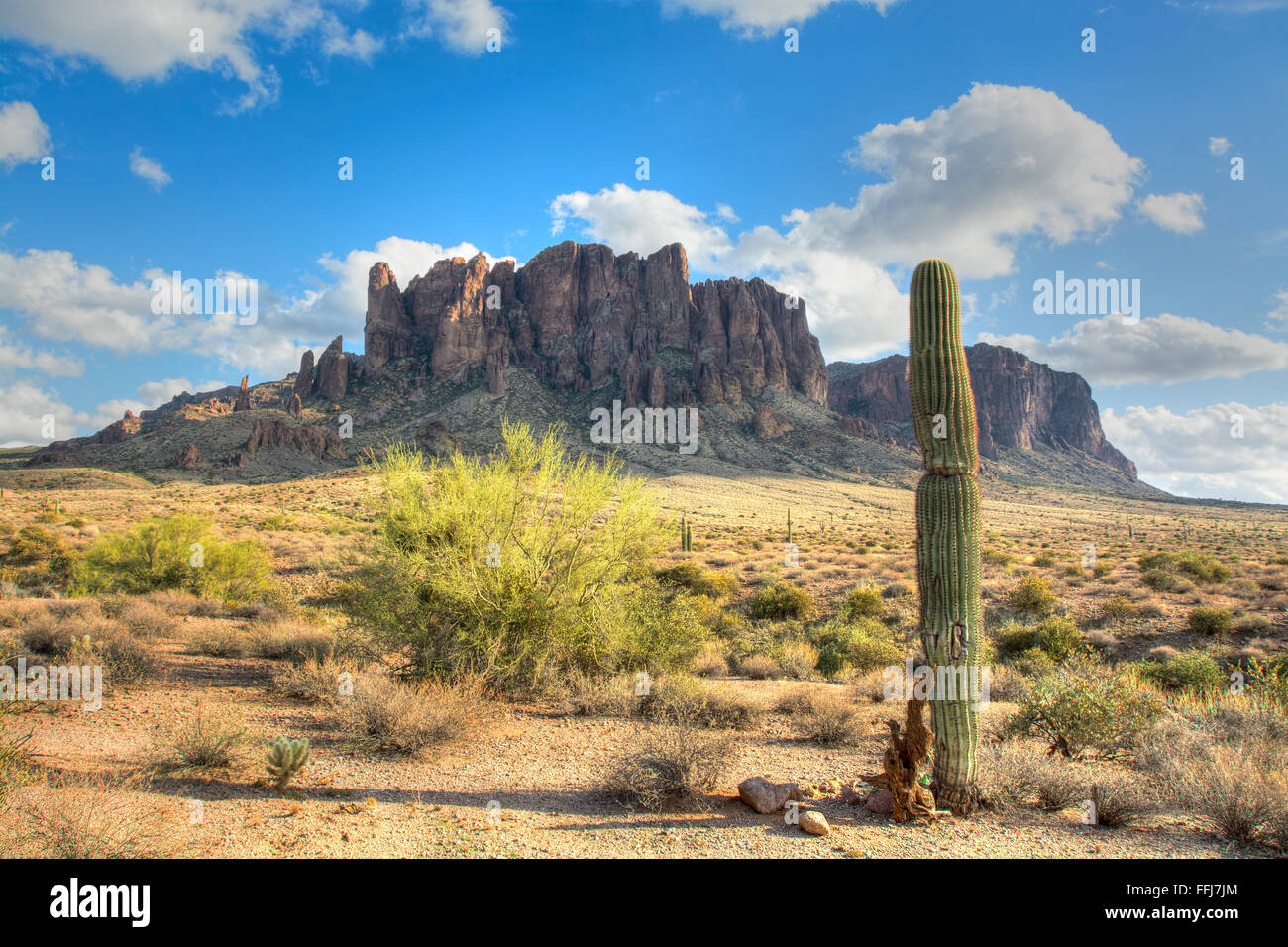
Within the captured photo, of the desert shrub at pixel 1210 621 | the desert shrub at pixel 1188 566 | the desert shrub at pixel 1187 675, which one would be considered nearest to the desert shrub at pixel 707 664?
the desert shrub at pixel 1187 675

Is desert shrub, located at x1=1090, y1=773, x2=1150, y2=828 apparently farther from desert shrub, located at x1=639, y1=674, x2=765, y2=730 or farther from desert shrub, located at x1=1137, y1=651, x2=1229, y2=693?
desert shrub, located at x1=1137, y1=651, x2=1229, y2=693

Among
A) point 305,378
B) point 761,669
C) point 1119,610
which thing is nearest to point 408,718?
point 761,669

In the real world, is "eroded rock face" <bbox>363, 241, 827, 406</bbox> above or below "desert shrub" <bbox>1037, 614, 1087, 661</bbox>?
above

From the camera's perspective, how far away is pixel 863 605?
18406mm

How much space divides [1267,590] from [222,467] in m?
78.4

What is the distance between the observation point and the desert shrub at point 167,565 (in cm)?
1669

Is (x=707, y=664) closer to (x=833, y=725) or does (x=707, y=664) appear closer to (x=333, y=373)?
(x=833, y=725)

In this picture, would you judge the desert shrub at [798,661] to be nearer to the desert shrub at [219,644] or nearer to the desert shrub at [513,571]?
the desert shrub at [513,571]

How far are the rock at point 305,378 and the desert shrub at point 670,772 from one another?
10508 cm

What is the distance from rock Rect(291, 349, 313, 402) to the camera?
9866 cm

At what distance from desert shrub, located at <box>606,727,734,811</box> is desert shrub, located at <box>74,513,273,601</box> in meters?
15.0

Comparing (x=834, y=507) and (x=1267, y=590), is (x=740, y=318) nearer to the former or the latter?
(x=834, y=507)

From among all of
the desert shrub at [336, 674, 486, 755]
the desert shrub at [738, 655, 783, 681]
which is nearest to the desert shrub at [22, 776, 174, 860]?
the desert shrub at [336, 674, 486, 755]
